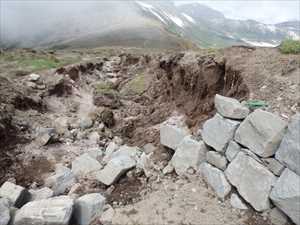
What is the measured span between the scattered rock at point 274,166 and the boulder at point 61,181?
4.08 metres

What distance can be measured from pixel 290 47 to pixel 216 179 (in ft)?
14.3

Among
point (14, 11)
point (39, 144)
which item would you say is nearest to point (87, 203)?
point (39, 144)

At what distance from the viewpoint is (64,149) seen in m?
8.85

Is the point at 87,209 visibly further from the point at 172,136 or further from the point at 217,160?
the point at 217,160

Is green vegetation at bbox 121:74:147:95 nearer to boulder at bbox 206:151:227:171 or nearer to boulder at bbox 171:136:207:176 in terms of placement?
boulder at bbox 171:136:207:176

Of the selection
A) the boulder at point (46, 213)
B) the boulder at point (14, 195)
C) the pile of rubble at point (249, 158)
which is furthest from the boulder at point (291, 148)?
the boulder at point (14, 195)

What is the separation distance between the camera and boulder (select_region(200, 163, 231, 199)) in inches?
203

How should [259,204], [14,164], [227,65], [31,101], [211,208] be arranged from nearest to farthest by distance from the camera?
[259,204] → [211,208] → [14,164] → [227,65] → [31,101]

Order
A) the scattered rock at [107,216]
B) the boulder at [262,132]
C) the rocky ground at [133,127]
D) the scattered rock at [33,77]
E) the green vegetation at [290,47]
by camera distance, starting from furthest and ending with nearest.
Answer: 1. the scattered rock at [33,77]
2. the green vegetation at [290,47]
3. the rocky ground at [133,127]
4. the scattered rock at [107,216]
5. the boulder at [262,132]

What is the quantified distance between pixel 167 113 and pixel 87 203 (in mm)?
5497

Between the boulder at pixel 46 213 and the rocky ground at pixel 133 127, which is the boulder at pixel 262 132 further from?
the boulder at pixel 46 213

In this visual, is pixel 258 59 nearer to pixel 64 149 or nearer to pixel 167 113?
pixel 167 113

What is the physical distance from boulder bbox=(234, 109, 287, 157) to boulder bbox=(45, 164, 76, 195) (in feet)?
12.5

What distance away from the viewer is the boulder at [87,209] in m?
5.17
